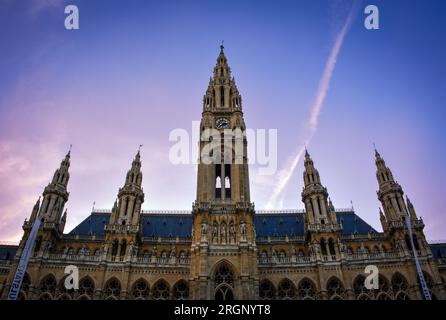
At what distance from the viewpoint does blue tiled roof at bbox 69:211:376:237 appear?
172 feet

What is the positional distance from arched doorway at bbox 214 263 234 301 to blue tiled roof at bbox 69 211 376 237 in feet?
53.3

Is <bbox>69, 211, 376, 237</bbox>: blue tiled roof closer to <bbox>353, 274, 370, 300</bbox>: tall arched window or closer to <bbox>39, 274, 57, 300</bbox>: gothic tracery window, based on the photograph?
<bbox>39, 274, 57, 300</bbox>: gothic tracery window

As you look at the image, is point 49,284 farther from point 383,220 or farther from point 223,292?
point 383,220

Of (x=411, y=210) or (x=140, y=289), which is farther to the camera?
(x=411, y=210)

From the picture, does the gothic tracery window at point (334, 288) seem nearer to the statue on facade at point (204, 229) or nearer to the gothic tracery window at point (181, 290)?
the statue on facade at point (204, 229)

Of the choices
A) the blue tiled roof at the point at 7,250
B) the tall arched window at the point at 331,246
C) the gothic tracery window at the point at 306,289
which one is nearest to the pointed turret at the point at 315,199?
the tall arched window at the point at 331,246

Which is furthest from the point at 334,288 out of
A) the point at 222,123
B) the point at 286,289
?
the point at 222,123

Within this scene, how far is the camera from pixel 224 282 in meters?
36.3

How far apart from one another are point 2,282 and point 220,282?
28296 mm

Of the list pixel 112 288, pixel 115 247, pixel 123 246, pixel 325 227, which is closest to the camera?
pixel 112 288

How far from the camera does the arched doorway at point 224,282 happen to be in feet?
118

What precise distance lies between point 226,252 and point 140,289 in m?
12.0

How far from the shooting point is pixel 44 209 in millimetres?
46031
